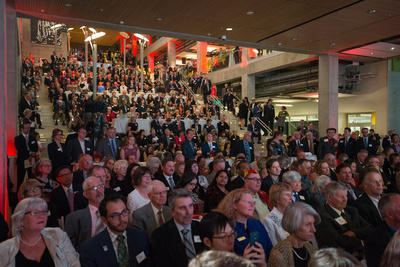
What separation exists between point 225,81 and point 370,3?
14.9 m

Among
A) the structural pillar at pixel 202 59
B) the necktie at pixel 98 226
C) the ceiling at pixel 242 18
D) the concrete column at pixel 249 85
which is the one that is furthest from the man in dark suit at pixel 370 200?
the structural pillar at pixel 202 59

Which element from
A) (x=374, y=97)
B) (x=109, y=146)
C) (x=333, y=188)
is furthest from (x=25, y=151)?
(x=374, y=97)

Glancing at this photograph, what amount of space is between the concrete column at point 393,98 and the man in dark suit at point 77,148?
1454cm

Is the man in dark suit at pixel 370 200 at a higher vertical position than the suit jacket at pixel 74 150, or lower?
lower

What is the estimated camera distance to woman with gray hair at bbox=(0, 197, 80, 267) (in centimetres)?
216

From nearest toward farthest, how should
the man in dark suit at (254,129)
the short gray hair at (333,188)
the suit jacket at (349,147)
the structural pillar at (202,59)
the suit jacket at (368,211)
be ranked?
the short gray hair at (333,188), the suit jacket at (368,211), the suit jacket at (349,147), the man in dark suit at (254,129), the structural pillar at (202,59)

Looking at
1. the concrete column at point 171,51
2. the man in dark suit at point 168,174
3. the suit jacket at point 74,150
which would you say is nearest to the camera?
the man in dark suit at point 168,174

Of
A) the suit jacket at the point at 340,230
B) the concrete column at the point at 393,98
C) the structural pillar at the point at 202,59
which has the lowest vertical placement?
the suit jacket at the point at 340,230

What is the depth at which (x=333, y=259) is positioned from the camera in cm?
138

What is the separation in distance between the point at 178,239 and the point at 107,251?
0.54 meters

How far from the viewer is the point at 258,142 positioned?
13500 mm

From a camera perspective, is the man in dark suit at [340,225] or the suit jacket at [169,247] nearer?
the suit jacket at [169,247]

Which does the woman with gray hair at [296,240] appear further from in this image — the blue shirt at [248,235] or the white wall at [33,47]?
the white wall at [33,47]

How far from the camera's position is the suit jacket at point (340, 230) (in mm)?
2947
